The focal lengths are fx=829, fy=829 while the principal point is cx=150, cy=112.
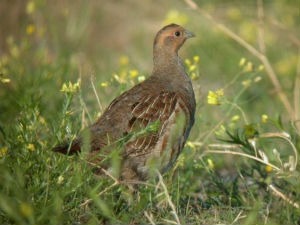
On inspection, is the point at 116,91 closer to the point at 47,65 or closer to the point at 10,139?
the point at 47,65

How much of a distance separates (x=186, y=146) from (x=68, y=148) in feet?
5.37

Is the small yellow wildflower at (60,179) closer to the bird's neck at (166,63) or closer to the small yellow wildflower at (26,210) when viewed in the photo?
the small yellow wildflower at (26,210)

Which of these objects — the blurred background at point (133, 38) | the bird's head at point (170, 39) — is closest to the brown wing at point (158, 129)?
the bird's head at point (170, 39)

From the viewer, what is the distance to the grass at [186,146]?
4.66 meters

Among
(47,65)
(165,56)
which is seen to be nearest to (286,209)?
(165,56)

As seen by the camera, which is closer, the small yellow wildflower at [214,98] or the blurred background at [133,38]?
the small yellow wildflower at [214,98]

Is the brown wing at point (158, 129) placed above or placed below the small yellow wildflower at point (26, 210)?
below

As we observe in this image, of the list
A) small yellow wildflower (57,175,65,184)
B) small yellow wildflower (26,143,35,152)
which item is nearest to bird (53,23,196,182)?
small yellow wildflower (26,143,35,152)

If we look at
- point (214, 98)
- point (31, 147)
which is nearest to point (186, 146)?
point (214, 98)

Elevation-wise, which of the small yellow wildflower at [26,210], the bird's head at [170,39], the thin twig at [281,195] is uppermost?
the small yellow wildflower at [26,210]

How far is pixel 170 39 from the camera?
673 centimetres

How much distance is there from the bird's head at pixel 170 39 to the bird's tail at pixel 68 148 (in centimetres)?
171

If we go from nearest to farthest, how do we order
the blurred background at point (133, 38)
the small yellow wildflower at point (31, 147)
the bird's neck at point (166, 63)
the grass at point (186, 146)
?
the grass at point (186, 146) < the small yellow wildflower at point (31, 147) < the bird's neck at point (166, 63) < the blurred background at point (133, 38)

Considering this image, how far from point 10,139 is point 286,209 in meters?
1.78
